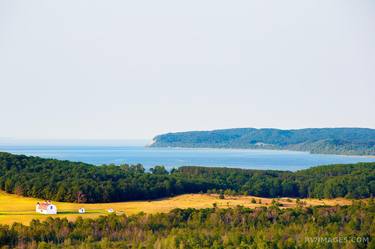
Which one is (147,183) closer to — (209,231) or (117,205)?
(117,205)

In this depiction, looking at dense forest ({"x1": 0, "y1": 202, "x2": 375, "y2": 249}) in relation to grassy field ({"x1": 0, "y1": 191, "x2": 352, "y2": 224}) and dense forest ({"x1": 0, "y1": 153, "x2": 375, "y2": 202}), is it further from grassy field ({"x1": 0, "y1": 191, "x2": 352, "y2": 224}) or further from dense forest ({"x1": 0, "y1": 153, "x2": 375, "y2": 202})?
dense forest ({"x1": 0, "y1": 153, "x2": 375, "y2": 202})

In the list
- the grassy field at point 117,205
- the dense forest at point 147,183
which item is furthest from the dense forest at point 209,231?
the dense forest at point 147,183

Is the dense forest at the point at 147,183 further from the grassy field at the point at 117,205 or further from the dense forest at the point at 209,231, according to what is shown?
the dense forest at the point at 209,231

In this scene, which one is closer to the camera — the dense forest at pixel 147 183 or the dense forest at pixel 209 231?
the dense forest at pixel 209 231

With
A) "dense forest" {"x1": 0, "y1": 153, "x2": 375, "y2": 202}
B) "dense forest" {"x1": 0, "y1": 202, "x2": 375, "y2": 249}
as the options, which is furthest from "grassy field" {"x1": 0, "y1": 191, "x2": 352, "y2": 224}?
"dense forest" {"x1": 0, "y1": 202, "x2": 375, "y2": 249}

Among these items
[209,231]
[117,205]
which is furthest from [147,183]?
[209,231]

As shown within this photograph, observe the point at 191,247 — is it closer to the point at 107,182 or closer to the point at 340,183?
the point at 107,182
